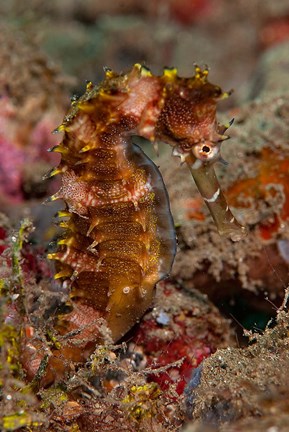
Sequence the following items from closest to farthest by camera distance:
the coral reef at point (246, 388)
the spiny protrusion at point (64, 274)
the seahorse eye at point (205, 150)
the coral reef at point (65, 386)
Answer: the coral reef at point (246, 388), the coral reef at point (65, 386), the seahorse eye at point (205, 150), the spiny protrusion at point (64, 274)

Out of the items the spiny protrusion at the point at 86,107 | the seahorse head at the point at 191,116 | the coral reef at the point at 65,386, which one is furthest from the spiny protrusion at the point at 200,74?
the coral reef at the point at 65,386

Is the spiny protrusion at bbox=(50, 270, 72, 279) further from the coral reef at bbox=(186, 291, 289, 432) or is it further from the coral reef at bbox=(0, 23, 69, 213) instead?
the coral reef at bbox=(0, 23, 69, 213)

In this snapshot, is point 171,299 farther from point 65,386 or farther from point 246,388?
point 246,388

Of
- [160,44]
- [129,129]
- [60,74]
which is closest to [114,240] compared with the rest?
[129,129]

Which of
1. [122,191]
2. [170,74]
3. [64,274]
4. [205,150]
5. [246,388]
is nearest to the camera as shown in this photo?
[246,388]

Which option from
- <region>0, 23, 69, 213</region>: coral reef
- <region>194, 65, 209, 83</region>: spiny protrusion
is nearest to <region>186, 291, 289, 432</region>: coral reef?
<region>194, 65, 209, 83</region>: spiny protrusion

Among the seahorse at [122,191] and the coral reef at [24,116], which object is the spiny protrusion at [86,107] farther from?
the coral reef at [24,116]

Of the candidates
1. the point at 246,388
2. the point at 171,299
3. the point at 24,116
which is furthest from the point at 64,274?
the point at 24,116

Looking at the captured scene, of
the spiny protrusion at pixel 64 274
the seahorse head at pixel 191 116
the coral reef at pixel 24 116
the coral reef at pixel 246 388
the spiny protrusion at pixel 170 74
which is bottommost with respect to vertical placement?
the coral reef at pixel 24 116

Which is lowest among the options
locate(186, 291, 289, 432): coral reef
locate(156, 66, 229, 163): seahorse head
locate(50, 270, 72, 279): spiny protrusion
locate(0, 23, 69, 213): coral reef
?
locate(0, 23, 69, 213): coral reef
